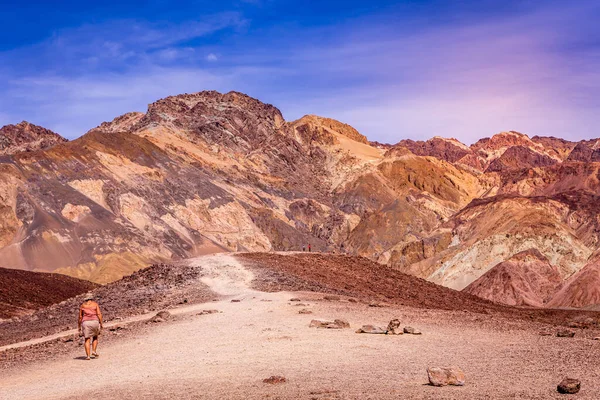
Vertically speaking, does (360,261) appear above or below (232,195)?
below

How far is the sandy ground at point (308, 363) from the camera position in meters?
12.0

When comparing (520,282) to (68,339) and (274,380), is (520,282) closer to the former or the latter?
(68,339)

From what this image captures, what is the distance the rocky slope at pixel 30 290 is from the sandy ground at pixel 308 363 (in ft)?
110

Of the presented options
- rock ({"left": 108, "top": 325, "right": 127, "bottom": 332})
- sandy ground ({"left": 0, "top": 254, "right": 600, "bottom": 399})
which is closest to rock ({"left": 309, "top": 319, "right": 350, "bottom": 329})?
sandy ground ({"left": 0, "top": 254, "right": 600, "bottom": 399})

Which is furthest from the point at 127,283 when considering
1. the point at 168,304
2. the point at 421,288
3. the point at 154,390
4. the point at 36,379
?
the point at 154,390

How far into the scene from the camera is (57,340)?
76.3 feet

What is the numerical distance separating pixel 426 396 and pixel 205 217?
126399mm

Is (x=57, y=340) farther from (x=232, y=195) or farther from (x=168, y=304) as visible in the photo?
(x=232, y=195)

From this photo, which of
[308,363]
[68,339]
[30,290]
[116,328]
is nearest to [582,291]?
[116,328]

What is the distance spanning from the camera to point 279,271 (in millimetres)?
34625

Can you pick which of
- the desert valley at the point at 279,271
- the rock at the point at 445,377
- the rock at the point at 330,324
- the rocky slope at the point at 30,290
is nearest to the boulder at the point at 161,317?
the desert valley at the point at 279,271

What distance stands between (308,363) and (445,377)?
148 inches

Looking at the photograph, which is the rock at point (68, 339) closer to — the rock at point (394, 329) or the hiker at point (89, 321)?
the hiker at point (89, 321)

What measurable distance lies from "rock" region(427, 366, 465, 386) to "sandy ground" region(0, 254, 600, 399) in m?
0.24
